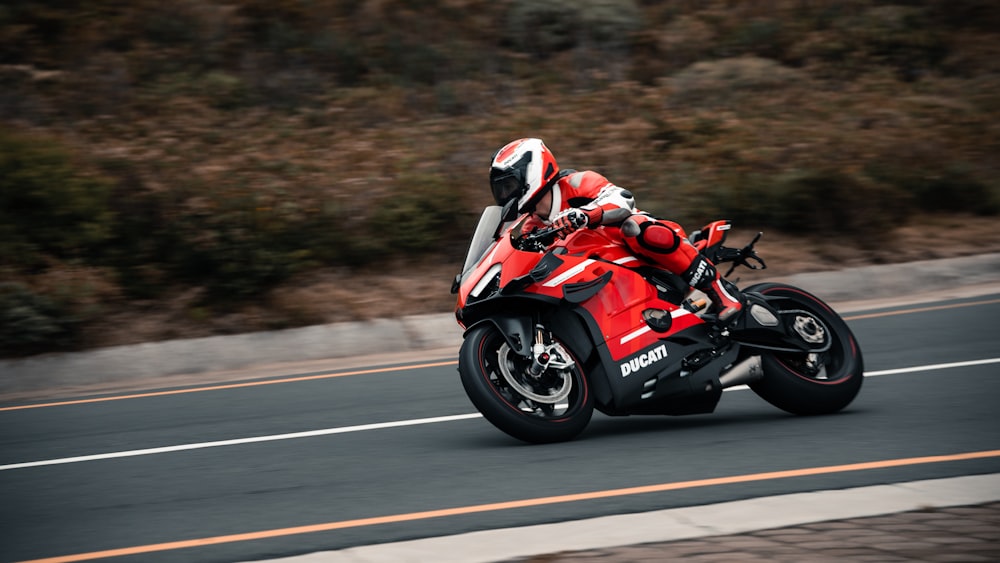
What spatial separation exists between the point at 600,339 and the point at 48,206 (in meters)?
8.17

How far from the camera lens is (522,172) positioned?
6.90 meters

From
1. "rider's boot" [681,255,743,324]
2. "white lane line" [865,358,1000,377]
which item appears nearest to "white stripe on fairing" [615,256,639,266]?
"rider's boot" [681,255,743,324]

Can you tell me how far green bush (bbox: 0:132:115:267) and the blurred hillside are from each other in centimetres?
2

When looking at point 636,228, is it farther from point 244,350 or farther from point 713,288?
point 244,350

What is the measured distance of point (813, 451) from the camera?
22.2 ft

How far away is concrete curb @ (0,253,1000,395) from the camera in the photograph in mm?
11391

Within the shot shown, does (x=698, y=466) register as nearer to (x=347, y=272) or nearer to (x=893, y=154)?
(x=347, y=272)

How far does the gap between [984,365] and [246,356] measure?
22.6ft

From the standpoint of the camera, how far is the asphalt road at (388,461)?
584cm

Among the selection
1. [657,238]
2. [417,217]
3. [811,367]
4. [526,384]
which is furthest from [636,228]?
[417,217]

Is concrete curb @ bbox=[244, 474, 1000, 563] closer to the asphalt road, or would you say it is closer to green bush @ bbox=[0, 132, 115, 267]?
the asphalt road

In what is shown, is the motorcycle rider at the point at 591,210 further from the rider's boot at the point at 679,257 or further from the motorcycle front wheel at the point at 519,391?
the motorcycle front wheel at the point at 519,391

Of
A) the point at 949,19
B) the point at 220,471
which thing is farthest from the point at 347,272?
the point at 949,19

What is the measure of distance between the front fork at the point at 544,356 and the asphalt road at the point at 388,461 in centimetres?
52
